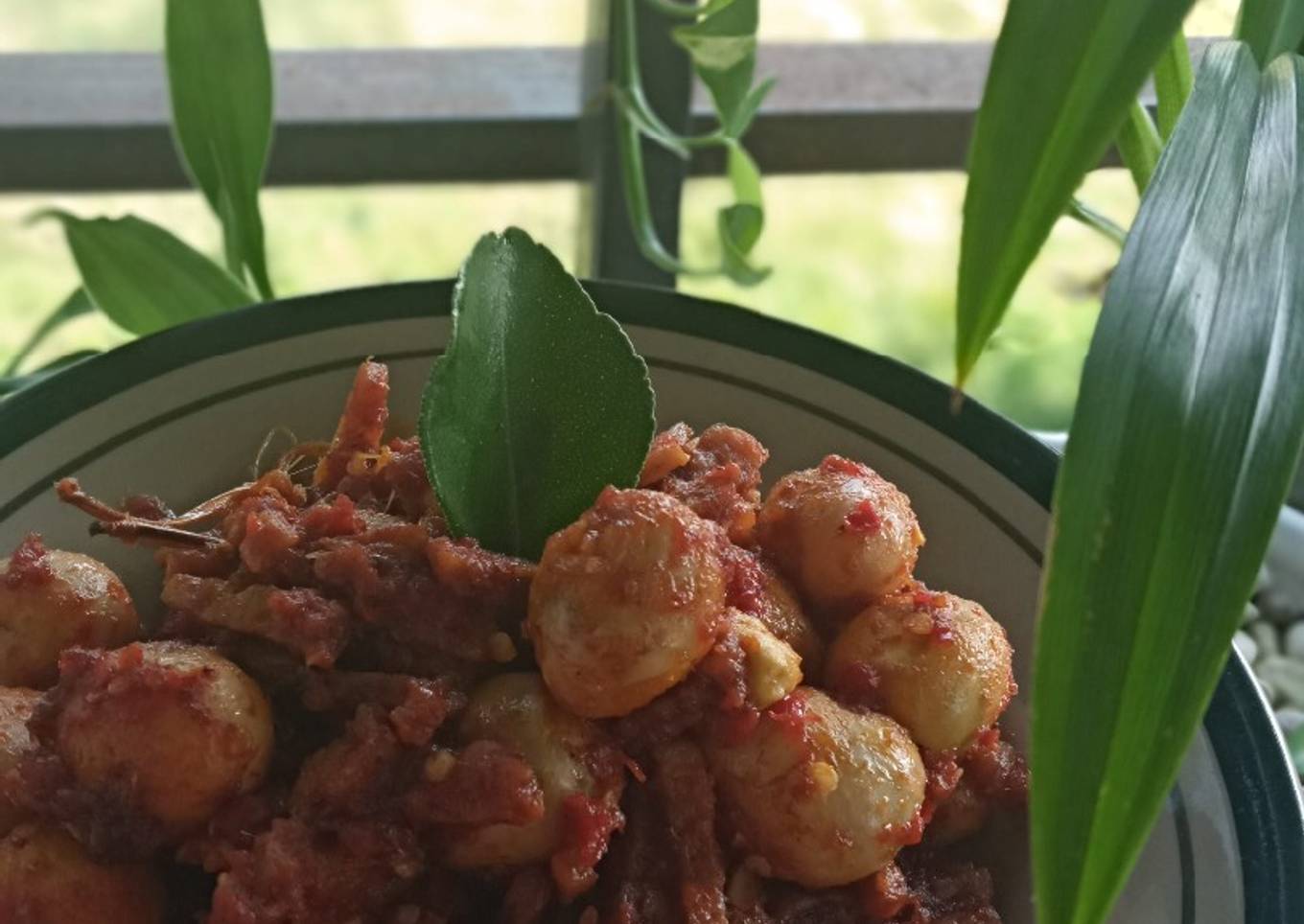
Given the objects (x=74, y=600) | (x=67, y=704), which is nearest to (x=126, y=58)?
(x=74, y=600)

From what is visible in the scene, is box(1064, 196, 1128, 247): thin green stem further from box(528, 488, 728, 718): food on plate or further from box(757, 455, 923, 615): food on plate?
box(528, 488, 728, 718): food on plate

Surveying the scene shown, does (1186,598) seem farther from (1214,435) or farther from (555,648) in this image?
(555,648)

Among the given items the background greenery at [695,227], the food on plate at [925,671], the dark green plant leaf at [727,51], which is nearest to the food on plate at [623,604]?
the food on plate at [925,671]

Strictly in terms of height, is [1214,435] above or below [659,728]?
above

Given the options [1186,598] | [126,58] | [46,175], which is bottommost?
[46,175]

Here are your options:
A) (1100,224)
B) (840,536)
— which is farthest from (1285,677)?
(840,536)

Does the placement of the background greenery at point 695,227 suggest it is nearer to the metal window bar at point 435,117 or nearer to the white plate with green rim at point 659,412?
the metal window bar at point 435,117
